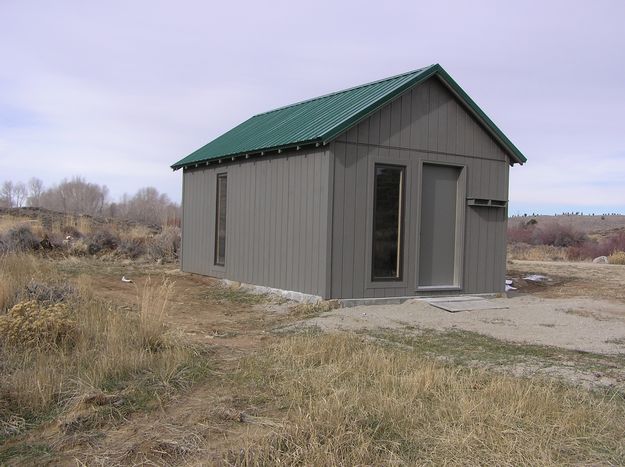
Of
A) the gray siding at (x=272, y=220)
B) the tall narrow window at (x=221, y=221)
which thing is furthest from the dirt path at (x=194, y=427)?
the tall narrow window at (x=221, y=221)

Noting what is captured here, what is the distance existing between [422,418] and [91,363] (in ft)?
9.67

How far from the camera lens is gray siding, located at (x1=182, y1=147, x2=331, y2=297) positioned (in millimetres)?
10203

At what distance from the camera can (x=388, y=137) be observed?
10.5m

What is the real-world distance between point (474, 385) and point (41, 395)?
3.46m

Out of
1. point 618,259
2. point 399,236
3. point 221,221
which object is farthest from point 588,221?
point 399,236

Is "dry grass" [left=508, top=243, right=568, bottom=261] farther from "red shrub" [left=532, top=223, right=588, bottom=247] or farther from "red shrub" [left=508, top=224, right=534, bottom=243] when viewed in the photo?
"red shrub" [left=508, top=224, right=534, bottom=243]

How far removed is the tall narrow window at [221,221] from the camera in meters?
13.6

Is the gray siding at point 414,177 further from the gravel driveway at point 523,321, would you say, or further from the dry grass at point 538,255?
the dry grass at point 538,255

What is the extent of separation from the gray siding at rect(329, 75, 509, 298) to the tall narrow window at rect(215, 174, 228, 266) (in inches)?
164

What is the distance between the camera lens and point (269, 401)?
15.4 ft

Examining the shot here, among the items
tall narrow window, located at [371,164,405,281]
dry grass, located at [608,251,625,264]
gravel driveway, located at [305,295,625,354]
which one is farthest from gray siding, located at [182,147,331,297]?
dry grass, located at [608,251,625,264]

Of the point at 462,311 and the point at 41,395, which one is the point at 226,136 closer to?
the point at 462,311

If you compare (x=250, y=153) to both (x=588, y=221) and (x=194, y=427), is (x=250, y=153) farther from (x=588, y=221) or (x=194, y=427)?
(x=588, y=221)

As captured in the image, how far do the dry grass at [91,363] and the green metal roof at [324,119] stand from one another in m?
4.65
